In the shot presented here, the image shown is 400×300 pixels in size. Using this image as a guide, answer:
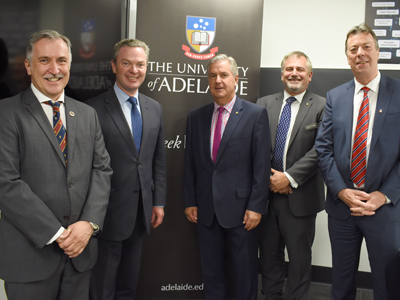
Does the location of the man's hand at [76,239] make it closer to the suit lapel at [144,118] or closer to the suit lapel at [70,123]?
the suit lapel at [70,123]

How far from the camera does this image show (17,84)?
6.81 feet

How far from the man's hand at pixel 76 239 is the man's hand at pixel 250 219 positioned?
108 cm

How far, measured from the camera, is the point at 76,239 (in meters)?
1.76

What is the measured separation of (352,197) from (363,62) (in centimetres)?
89

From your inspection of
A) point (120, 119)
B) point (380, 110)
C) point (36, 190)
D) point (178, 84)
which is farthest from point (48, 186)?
point (380, 110)

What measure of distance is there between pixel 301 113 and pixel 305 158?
1.17ft

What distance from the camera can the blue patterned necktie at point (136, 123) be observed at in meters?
2.36

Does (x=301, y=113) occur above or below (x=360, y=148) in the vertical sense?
above

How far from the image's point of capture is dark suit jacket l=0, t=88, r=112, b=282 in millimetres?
1625

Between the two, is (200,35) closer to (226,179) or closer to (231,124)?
(231,124)

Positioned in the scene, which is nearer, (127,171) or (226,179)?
(127,171)

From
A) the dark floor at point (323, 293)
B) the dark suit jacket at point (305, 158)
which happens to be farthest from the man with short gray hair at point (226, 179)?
the dark floor at point (323, 293)

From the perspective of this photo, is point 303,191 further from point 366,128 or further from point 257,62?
point 257,62

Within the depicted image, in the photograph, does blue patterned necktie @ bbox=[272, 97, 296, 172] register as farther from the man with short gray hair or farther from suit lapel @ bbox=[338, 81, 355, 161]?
suit lapel @ bbox=[338, 81, 355, 161]
